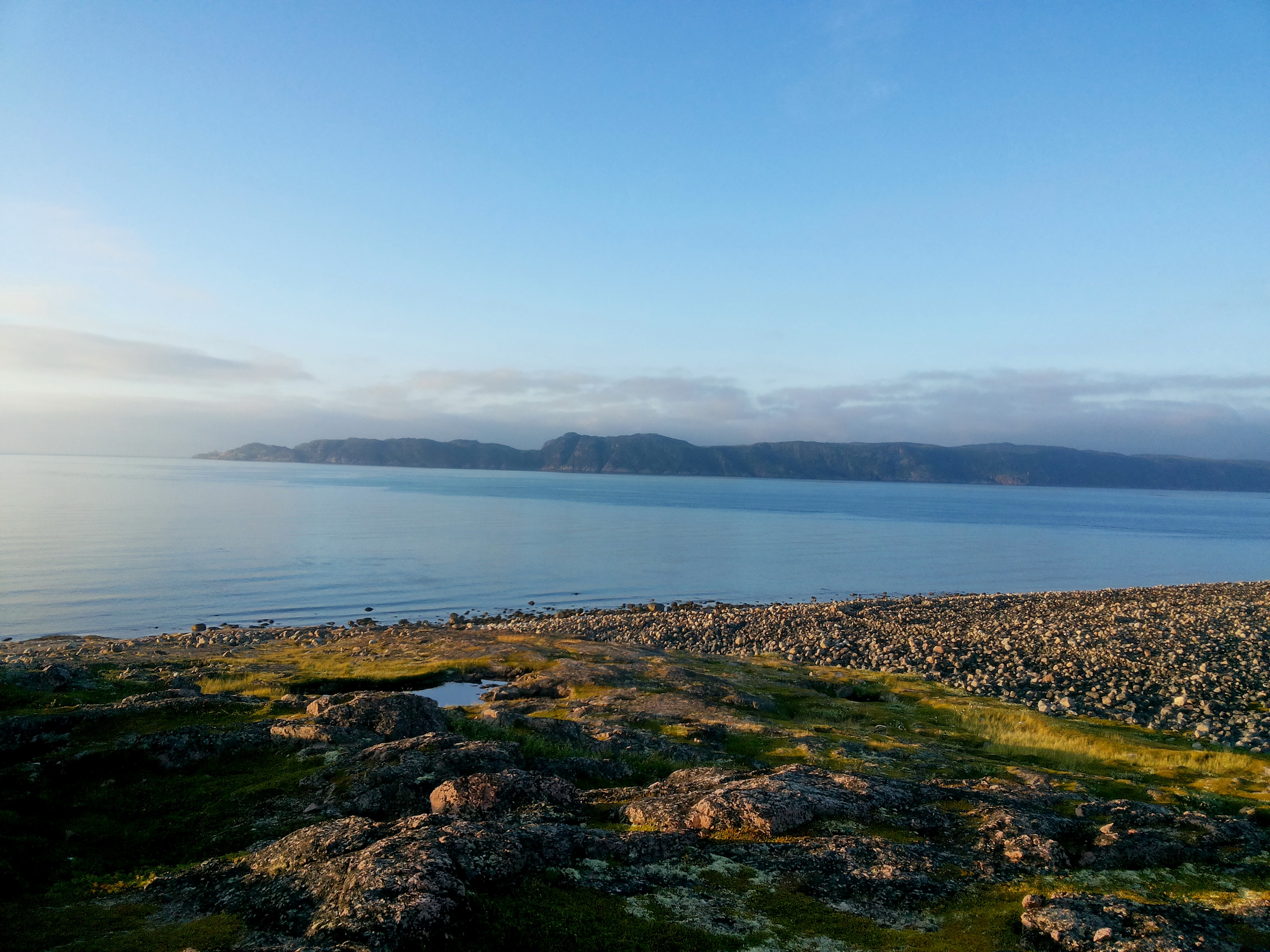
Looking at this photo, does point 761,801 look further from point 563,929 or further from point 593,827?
point 563,929

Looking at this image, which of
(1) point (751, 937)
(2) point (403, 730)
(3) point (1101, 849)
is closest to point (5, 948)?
(1) point (751, 937)

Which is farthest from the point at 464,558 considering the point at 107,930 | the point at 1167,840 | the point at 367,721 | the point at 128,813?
the point at 1167,840

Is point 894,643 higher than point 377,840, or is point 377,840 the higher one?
point 377,840

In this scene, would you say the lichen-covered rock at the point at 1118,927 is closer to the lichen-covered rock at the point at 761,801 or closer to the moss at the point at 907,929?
the moss at the point at 907,929

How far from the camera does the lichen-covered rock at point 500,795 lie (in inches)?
411

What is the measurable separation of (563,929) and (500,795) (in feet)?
12.2

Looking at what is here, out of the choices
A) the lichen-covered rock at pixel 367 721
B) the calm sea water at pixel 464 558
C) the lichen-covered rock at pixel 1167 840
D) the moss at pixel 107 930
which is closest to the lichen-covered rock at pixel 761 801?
the lichen-covered rock at pixel 1167 840

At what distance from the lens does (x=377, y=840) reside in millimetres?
8805

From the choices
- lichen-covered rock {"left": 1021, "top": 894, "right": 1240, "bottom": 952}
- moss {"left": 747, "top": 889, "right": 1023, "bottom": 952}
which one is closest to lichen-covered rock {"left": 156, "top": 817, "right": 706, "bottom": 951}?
moss {"left": 747, "top": 889, "right": 1023, "bottom": 952}

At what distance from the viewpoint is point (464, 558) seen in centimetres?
8869

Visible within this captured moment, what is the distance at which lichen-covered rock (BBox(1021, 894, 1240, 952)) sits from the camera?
7.01m

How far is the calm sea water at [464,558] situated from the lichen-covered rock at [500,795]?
48.9 metres

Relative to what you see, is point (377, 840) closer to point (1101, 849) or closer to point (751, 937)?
point (751, 937)

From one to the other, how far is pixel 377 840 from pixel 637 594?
63.6m
